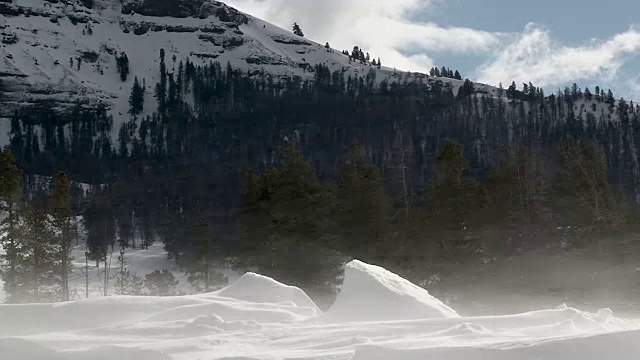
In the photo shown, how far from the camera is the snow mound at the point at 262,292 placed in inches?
521

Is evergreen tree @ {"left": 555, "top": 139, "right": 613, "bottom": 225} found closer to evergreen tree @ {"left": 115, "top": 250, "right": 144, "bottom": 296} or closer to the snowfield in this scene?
the snowfield

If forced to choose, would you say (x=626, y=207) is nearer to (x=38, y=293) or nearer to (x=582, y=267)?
(x=582, y=267)

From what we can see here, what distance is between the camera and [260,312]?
38.3 ft

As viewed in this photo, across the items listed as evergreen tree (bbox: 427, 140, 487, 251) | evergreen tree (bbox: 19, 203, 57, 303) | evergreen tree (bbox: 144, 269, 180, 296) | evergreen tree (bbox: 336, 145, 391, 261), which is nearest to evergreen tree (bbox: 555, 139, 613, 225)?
evergreen tree (bbox: 427, 140, 487, 251)

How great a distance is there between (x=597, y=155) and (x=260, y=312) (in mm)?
21187

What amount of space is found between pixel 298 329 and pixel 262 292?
3437mm

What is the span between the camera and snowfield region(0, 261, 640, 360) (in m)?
7.11

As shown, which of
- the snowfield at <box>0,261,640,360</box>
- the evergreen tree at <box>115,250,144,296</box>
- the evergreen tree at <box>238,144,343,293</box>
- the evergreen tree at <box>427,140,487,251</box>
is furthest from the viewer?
the evergreen tree at <box>115,250,144,296</box>

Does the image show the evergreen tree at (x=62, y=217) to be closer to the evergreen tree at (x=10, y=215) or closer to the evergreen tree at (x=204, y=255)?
the evergreen tree at (x=10, y=215)

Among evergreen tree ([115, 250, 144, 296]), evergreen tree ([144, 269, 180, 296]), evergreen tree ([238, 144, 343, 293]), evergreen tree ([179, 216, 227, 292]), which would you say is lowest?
evergreen tree ([115, 250, 144, 296])

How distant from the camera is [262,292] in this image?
13484 millimetres

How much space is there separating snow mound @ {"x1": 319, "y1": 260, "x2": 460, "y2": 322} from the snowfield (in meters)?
0.02

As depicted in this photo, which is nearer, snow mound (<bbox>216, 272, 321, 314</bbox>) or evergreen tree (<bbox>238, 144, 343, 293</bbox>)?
snow mound (<bbox>216, 272, 321, 314</bbox>)

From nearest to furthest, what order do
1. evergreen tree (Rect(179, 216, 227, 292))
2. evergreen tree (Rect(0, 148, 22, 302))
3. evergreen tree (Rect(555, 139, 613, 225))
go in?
evergreen tree (Rect(555, 139, 613, 225)) → evergreen tree (Rect(0, 148, 22, 302)) → evergreen tree (Rect(179, 216, 227, 292))
